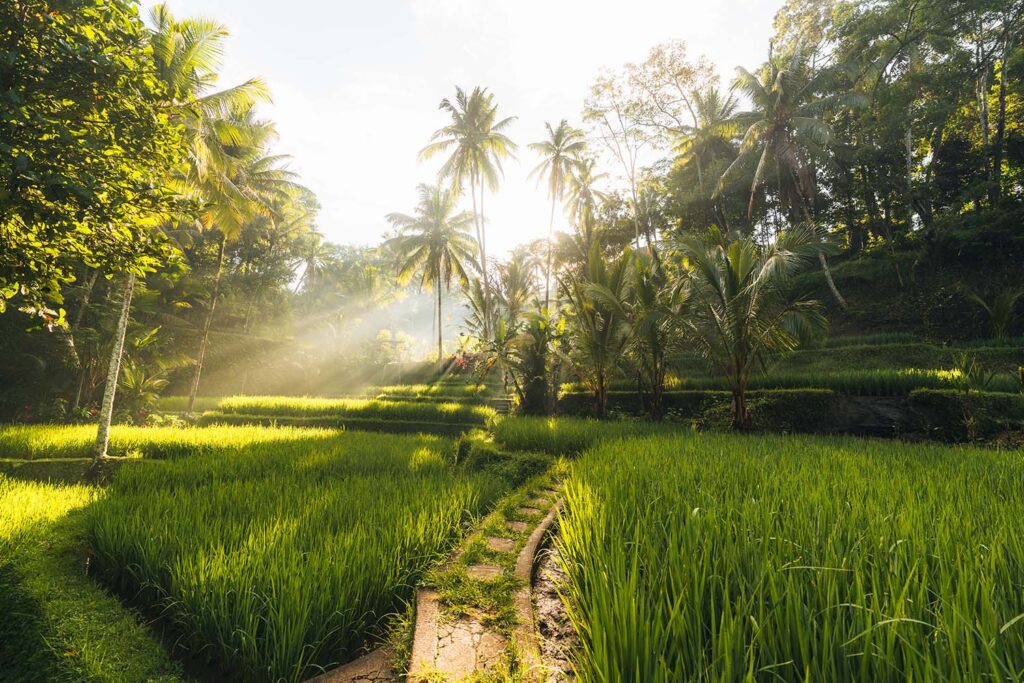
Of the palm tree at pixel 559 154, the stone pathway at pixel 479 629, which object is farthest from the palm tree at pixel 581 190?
the stone pathway at pixel 479 629

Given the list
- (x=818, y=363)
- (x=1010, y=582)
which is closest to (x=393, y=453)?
(x=1010, y=582)

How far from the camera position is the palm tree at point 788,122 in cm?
1639

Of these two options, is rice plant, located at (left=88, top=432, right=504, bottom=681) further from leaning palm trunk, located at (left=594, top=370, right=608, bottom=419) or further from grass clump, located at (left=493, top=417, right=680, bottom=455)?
leaning palm trunk, located at (left=594, top=370, right=608, bottom=419)

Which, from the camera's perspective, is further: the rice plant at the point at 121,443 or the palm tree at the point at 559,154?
the palm tree at the point at 559,154

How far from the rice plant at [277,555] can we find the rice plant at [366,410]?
6671 mm

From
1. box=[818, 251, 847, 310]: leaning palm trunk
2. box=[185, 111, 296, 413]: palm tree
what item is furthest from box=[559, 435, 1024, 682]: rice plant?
box=[818, 251, 847, 310]: leaning palm trunk

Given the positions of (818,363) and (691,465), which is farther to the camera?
(818,363)

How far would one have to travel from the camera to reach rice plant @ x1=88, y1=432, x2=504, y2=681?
2084mm

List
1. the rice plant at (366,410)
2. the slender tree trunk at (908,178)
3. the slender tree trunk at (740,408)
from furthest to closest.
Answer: the slender tree trunk at (908,178), the rice plant at (366,410), the slender tree trunk at (740,408)

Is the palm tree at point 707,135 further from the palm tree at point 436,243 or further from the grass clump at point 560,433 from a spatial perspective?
the grass clump at point 560,433

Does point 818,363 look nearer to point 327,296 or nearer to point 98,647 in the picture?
point 98,647

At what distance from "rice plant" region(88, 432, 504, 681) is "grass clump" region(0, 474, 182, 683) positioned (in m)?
0.17

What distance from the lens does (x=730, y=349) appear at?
24.8 feet

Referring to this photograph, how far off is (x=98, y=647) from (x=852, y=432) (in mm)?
10647
